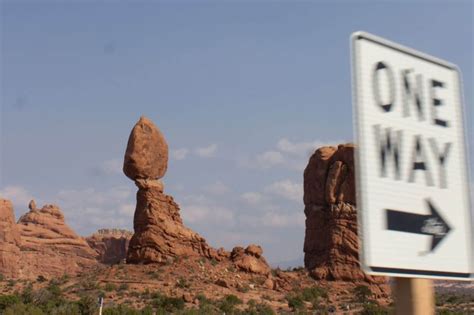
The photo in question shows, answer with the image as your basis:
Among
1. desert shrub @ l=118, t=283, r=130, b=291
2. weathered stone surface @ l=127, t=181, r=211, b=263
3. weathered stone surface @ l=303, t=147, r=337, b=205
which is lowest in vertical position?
desert shrub @ l=118, t=283, r=130, b=291

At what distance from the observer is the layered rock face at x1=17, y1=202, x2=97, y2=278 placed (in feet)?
250

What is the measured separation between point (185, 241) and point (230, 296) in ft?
27.5

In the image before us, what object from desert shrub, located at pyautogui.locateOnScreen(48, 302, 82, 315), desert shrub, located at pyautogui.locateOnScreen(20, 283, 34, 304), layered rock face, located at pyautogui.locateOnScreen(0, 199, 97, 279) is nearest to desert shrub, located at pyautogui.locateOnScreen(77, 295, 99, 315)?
desert shrub, located at pyautogui.locateOnScreen(48, 302, 82, 315)

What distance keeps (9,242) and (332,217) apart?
3871 centimetres

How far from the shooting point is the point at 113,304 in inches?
1516

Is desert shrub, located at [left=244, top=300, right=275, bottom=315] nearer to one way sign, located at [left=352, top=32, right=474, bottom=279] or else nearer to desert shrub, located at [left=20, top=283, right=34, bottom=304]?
desert shrub, located at [left=20, top=283, right=34, bottom=304]

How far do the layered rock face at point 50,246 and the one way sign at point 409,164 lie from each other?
7437 cm

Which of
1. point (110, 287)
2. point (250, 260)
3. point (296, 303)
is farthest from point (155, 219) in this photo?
point (296, 303)

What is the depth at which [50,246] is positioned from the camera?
81.0m

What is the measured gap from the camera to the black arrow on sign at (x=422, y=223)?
2.29 meters

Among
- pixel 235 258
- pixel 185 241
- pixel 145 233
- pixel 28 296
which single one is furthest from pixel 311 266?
pixel 28 296

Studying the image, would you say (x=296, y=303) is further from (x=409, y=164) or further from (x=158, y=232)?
(x=409, y=164)

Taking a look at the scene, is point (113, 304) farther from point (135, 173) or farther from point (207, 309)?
point (135, 173)

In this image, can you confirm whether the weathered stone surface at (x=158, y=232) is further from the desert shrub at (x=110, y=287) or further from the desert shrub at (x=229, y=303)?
the desert shrub at (x=229, y=303)
